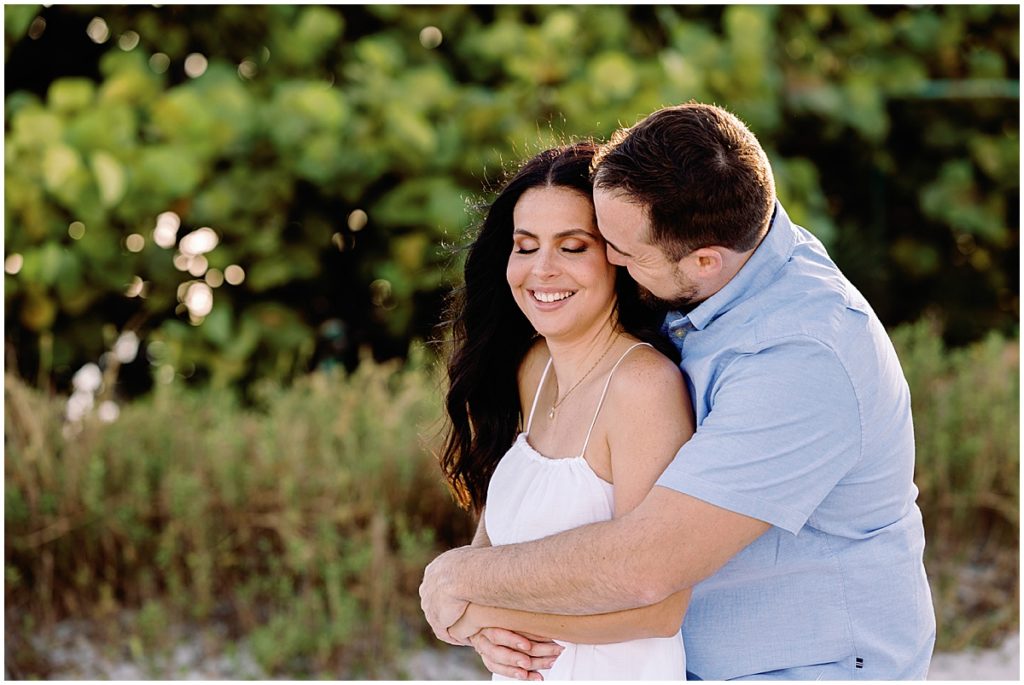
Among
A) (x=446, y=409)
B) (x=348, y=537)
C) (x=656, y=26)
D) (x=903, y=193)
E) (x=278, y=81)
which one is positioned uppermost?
(x=656, y=26)

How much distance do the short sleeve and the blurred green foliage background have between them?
209 centimetres

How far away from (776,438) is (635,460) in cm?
29

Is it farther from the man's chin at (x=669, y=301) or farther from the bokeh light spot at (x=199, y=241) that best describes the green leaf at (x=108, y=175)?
the man's chin at (x=669, y=301)

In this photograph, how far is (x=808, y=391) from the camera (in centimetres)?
184

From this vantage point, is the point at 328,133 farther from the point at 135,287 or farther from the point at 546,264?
the point at 546,264

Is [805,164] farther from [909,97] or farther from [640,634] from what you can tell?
[640,634]

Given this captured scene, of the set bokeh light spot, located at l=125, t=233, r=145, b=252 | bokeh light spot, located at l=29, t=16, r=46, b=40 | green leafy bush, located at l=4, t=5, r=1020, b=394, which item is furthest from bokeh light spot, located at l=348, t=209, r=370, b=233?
bokeh light spot, located at l=29, t=16, r=46, b=40

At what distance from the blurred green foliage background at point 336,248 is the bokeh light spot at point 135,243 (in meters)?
0.04

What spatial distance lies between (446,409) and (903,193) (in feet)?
18.3

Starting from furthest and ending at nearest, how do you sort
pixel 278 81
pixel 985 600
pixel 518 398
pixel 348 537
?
pixel 278 81 → pixel 985 600 → pixel 348 537 → pixel 518 398

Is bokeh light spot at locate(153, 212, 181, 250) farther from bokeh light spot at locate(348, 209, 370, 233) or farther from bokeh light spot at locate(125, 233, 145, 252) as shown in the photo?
bokeh light spot at locate(348, 209, 370, 233)

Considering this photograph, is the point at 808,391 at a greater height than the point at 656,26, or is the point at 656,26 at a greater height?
the point at 656,26

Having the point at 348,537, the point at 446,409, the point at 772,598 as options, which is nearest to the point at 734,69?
the point at 348,537

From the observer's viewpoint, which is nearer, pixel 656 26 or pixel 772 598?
pixel 772 598
